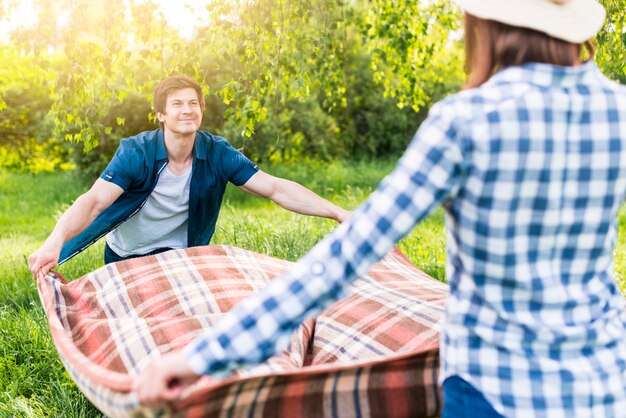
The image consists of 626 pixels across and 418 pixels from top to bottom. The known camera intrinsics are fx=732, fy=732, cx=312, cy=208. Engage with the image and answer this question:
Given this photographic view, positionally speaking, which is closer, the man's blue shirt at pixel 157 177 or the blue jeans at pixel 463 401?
the blue jeans at pixel 463 401

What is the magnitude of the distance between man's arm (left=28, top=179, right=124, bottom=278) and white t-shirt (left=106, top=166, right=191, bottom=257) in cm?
28

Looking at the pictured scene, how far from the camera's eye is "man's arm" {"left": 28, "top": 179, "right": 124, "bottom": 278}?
121 inches

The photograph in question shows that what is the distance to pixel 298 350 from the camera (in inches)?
95.6

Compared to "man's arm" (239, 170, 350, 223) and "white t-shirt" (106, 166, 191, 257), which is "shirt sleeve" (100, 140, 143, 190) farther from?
"man's arm" (239, 170, 350, 223)

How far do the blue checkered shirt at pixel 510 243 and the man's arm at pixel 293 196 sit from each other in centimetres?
210

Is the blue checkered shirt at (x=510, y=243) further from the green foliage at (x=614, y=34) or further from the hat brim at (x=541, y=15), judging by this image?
the green foliage at (x=614, y=34)

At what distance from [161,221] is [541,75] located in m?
2.93

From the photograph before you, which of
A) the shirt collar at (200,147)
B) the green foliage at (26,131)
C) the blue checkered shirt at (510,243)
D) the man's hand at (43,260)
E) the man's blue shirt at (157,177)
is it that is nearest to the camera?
the blue checkered shirt at (510,243)

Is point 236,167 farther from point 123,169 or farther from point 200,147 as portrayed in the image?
point 123,169

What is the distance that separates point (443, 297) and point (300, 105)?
10.2 m

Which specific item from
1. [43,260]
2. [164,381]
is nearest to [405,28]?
[43,260]

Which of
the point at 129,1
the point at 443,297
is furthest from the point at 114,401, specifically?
the point at 129,1

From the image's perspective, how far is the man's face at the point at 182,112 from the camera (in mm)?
3822

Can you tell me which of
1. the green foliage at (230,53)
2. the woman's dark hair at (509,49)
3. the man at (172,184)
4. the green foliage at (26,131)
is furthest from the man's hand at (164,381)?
the green foliage at (26,131)
